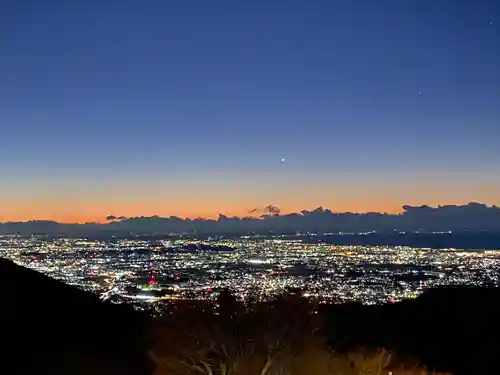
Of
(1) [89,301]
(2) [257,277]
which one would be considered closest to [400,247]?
(2) [257,277]

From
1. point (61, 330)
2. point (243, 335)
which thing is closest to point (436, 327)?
point (243, 335)

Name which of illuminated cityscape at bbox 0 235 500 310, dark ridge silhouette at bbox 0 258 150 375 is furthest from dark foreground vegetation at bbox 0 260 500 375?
illuminated cityscape at bbox 0 235 500 310

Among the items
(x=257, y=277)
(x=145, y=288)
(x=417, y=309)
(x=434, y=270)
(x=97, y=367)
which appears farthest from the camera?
(x=434, y=270)

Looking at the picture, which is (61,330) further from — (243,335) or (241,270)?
(241,270)

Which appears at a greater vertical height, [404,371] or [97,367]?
[404,371]

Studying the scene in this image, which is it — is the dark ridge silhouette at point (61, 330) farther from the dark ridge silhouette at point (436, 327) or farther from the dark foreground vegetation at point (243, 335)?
the dark ridge silhouette at point (436, 327)

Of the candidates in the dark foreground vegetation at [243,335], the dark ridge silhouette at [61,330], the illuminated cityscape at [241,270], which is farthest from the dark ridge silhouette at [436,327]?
the dark ridge silhouette at [61,330]

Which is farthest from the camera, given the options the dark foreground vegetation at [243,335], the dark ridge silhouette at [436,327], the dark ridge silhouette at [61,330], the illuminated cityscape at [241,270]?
the illuminated cityscape at [241,270]

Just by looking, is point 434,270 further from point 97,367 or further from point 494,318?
point 97,367
